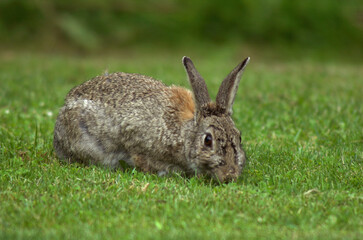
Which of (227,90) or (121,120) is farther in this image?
(121,120)

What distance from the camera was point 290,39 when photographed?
17.8 meters

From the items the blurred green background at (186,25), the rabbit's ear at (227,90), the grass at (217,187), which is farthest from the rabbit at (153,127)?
the blurred green background at (186,25)

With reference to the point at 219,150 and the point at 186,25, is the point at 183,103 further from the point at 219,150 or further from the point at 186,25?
the point at 186,25

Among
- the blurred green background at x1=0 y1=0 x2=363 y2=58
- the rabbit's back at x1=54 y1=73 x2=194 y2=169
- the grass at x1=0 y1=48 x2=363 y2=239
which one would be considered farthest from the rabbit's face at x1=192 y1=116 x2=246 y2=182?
the blurred green background at x1=0 y1=0 x2=363 y2=58

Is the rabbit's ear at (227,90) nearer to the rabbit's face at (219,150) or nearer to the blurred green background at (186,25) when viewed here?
the rabbit's face at (219,150)

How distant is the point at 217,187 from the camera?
5.48 metres

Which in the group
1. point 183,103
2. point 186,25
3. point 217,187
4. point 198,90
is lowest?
point 217,187

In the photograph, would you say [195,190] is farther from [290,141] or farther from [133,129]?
[290,141]

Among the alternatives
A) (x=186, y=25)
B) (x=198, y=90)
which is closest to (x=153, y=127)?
(x=198, y=90)

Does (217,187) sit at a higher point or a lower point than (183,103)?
lower

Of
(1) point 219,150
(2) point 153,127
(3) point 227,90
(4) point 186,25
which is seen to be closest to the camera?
(1) point 219,150

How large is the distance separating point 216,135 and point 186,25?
43.2 ft

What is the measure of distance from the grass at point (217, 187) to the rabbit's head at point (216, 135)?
7.7 inches

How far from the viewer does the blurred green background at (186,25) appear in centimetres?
1752
